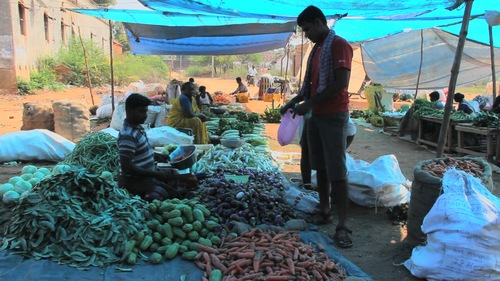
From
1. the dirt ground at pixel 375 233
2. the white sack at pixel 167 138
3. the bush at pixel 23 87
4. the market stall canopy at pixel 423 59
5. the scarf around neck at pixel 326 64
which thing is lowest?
the dirt ground at pixel 375 233

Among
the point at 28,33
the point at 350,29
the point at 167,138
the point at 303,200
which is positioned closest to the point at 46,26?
the point at 28,33

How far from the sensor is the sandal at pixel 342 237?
347 cm

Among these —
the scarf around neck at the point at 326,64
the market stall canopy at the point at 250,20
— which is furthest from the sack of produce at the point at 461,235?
the market stall canopy at the point at 250,20

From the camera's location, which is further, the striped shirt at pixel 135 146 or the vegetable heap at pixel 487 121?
the vegetable heap at pixel 487 121

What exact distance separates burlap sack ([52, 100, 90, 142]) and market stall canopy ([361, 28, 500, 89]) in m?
9.05

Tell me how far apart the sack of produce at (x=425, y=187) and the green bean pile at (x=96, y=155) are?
3.60 metres

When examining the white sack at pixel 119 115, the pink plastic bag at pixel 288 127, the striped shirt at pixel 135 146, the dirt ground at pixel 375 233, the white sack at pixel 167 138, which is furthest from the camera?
the white sack at pixel 119 115

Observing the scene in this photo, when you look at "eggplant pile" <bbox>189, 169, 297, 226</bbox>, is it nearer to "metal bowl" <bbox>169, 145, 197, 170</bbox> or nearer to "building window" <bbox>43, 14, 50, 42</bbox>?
"metal bowl" <bbox>169, 145, 197, 170</bbox>

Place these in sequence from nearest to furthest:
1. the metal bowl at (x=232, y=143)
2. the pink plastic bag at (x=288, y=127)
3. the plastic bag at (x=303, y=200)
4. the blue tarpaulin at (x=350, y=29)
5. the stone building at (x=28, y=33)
Result: the plastic bag at (x=303, y=200)
the pink plastic bag at (x=288, y=127)
the blue tarpaulin at (x=350, y=29)
the metal bowl at (x=232, y=143)
the stone building at (x=28, y=33)

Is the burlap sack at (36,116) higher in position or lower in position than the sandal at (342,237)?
higher

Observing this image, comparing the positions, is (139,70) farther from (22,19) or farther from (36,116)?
(36,116)

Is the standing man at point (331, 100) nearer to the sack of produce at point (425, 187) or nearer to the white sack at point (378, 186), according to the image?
the sack of produce at point (425, 187)

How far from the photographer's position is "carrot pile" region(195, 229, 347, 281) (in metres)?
2.78

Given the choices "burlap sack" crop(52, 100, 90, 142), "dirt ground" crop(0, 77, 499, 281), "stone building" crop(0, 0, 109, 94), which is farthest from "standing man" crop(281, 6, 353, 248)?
"stone building" crop(0, 0, 109, 94)
